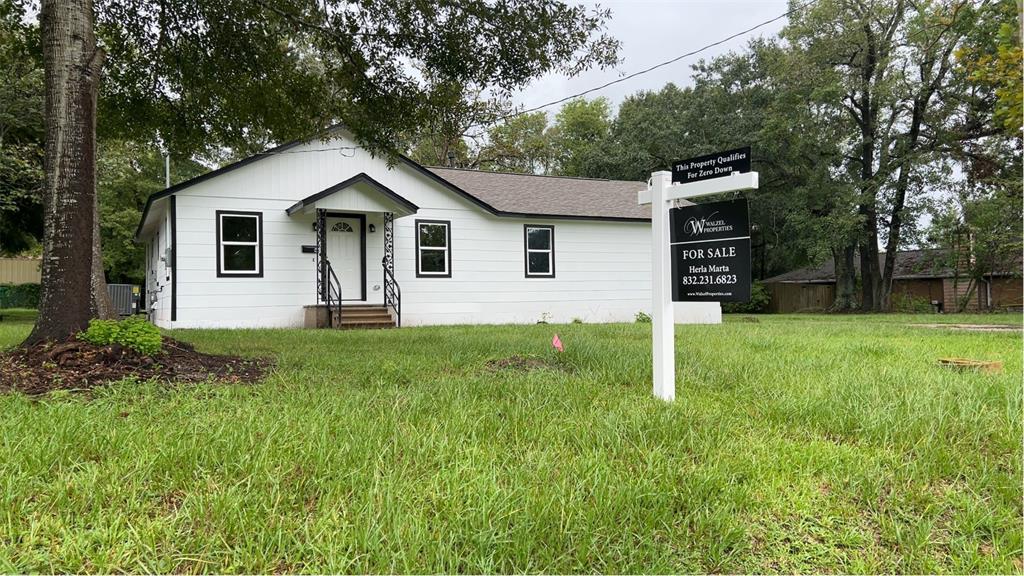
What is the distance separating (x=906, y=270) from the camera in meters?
30.1

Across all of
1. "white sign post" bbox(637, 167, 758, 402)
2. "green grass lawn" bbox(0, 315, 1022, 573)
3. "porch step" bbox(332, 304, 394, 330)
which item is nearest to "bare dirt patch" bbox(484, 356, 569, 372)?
"green grass lawn" bbox(0, 315, 1022, 573)

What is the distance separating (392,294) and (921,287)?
2794 centimetres

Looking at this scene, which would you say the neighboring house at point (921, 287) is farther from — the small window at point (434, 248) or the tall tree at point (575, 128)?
the small window at point (434, 248)

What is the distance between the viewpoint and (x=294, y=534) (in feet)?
6.69

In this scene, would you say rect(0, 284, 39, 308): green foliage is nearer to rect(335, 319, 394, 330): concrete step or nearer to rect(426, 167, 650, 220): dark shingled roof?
rect(426, 167, 650, 220): dark shingled roof

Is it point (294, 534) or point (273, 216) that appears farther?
point (273, 216)

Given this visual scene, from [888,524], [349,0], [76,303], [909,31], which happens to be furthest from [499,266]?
[909,31]

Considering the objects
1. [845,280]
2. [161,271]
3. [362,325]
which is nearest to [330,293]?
[362,325]

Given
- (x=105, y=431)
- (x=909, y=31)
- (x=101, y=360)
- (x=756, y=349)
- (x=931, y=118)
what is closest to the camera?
(x=105, y=431)

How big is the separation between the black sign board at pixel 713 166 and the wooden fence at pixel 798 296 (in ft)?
95.5

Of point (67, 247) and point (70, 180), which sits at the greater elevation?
point (70, 180)

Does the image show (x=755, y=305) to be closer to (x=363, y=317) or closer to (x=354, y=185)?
(x=363, y=317)

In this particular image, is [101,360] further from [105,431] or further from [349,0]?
[349,0]

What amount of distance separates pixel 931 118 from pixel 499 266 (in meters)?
19.2
